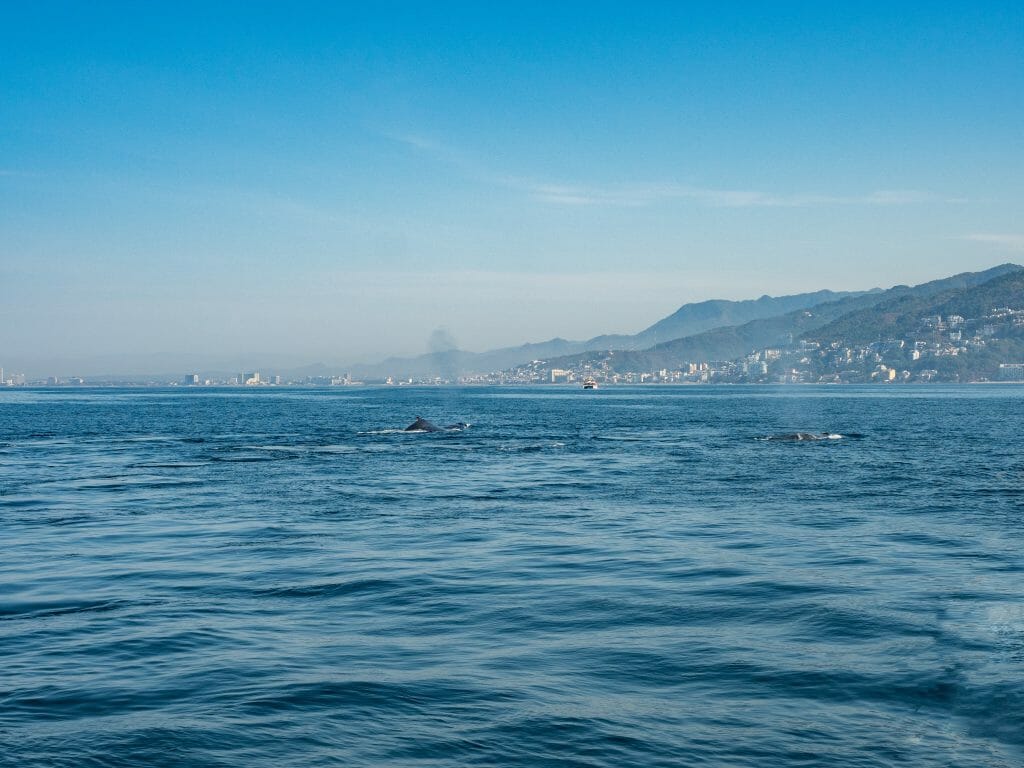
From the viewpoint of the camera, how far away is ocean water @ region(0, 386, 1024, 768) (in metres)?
13.3

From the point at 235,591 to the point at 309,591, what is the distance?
1.71 metres

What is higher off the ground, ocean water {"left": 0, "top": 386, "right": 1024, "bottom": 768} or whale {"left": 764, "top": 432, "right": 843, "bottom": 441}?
ocean water {"left": 0, "top": 386, "right": 1024, "bottom": 768}

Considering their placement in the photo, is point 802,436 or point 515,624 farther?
point 802,436

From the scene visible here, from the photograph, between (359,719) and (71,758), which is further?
(359,719)

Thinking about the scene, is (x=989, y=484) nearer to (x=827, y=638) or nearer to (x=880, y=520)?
(x=880, y=520)

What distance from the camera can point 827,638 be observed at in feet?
59.8

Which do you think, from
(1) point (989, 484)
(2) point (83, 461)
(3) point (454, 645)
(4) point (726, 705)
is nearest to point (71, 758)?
(3) point (454, 645)

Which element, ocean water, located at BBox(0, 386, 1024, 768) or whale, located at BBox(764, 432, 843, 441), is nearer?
ocean water, located at BBox(0, 386, 1024, 768)

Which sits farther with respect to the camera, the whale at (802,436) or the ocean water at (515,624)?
the whale at (802,436)

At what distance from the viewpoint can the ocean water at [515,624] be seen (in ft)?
43.8

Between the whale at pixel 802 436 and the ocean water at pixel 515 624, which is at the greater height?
the ocean water at pixel 515 624

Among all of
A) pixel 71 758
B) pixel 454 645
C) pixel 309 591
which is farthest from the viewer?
pixel 309 591

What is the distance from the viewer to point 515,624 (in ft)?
64.3

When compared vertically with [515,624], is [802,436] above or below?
below
